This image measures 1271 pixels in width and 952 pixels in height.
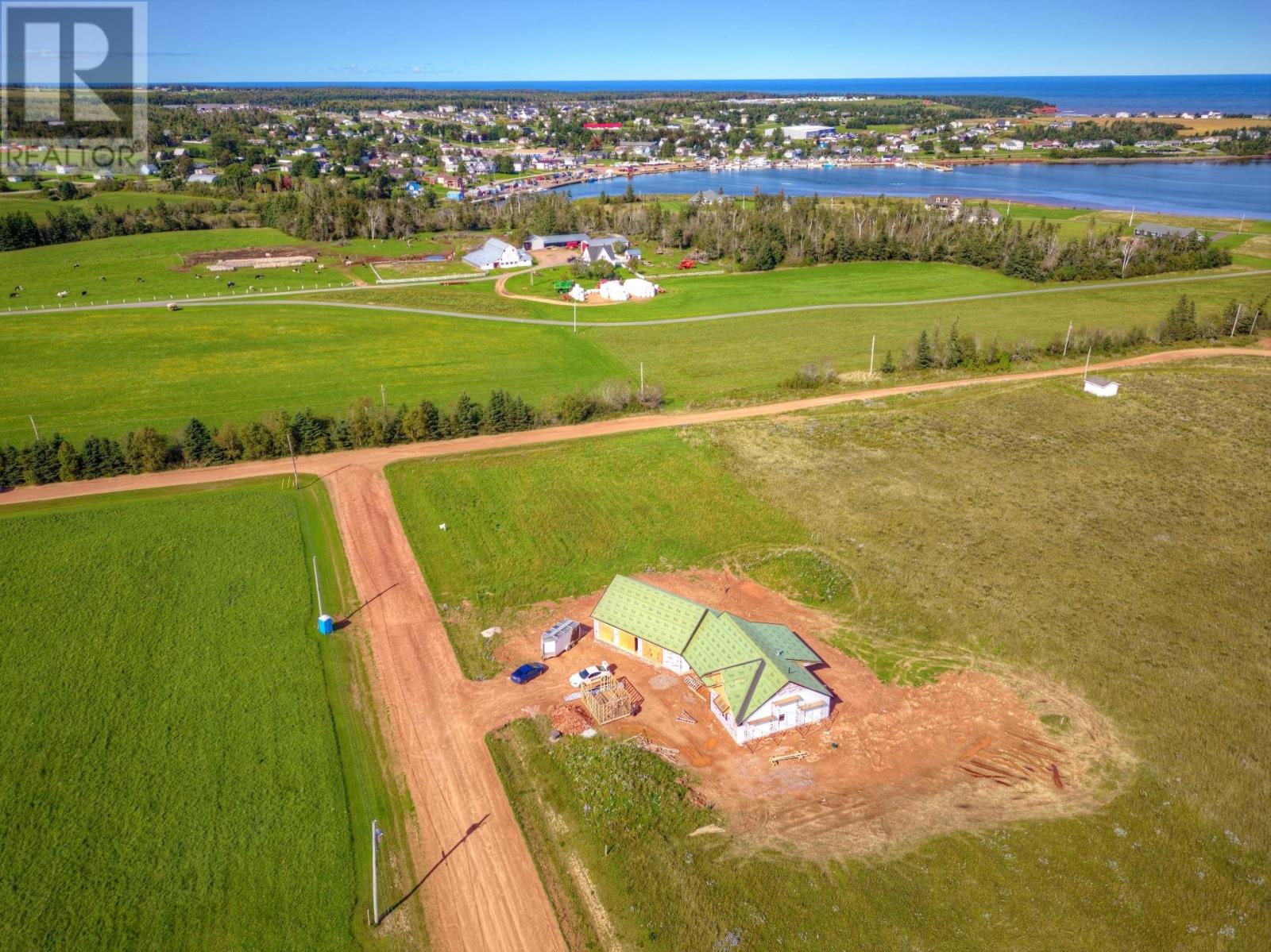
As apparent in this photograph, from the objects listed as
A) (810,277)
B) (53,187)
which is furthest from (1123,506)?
(53,187)

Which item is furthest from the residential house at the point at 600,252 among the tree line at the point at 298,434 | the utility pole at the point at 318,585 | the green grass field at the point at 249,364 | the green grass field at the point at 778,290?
the utility pole at the point at 318,585

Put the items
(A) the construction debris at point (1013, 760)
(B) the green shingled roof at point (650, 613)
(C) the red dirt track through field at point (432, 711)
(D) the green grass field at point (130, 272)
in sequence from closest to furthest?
(C) the red dirt track through field at point (432, 711)
(A) the construction debris at point (1013, 760)
(B) the green shingled roof at point (650, 613)
(D) the green grass field at point (130, 272)

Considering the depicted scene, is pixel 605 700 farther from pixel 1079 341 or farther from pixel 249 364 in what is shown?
pixel 1079 341

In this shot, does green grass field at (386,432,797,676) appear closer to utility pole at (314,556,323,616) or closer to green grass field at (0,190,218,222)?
utility pole at (314,556,323,616)

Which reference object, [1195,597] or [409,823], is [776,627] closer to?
[409,823]

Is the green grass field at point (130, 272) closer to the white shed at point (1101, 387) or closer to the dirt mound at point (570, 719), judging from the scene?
the dirt mound at point (570, 719)

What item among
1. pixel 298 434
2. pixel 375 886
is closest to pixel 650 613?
pixel 375 886
